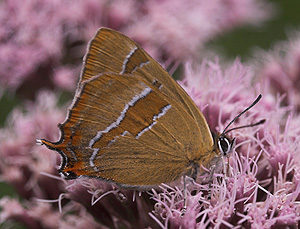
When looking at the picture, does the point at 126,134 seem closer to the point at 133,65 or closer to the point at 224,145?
the point at 133,65

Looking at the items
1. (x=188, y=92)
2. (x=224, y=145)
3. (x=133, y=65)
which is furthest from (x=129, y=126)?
(x=188, y=92)

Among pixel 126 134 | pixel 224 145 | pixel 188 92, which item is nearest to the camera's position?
pixel 126 134

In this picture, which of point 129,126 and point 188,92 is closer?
point 129,126

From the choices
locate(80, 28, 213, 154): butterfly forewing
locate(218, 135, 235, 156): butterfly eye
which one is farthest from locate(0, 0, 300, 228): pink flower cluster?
locate(80, 28, 213, 154): butterfly forewing

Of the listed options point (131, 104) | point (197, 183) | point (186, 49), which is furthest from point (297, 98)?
point (131, 104)

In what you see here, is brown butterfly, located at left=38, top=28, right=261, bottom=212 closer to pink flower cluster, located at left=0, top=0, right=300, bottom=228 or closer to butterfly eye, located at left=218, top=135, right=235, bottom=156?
butterfly eye, located at left=218, top=135, right=235, bottom=156

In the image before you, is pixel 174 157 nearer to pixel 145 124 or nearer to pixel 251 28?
pixel 145 124

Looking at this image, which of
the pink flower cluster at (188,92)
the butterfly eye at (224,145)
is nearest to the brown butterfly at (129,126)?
the butterfly eye at (224,145)
